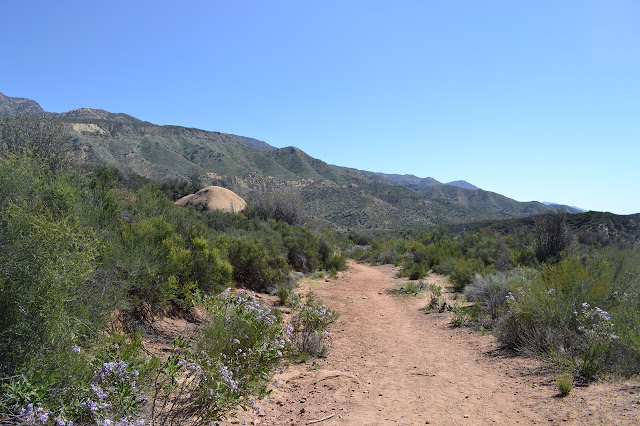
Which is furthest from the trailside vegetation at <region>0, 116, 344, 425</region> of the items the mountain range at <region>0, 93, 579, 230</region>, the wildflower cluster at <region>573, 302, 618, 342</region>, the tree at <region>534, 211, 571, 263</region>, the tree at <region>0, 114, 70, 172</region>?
the mountain range at <region>0, 93, 579, 230</region>

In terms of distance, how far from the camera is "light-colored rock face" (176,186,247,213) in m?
20.4

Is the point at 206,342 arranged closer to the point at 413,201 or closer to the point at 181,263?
the point at 181,263

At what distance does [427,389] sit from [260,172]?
7297 cm

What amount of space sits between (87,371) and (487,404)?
4.59 meters

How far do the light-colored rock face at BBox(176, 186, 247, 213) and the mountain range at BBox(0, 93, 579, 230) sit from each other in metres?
21.7

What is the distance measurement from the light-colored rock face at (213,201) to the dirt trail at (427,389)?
521 inches

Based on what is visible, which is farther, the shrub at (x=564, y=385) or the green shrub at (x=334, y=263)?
the green shrub at (x=334, y=263)

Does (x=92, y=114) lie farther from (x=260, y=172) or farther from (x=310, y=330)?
(x=310, y=330)

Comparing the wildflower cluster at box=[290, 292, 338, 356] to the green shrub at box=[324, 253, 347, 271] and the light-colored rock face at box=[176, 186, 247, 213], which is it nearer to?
the green shrub at box=[324, 253, 347, 271]

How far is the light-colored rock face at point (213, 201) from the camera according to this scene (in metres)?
20.4

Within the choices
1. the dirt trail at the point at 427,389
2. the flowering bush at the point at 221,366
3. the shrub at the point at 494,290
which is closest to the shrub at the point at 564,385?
the dirt trail at the point at 427,389

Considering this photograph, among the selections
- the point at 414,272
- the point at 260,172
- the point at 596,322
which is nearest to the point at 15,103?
the point at 260,172

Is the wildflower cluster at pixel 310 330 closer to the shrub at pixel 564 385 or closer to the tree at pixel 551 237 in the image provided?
the shrub at pixel 564 385

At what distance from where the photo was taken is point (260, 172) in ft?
250
